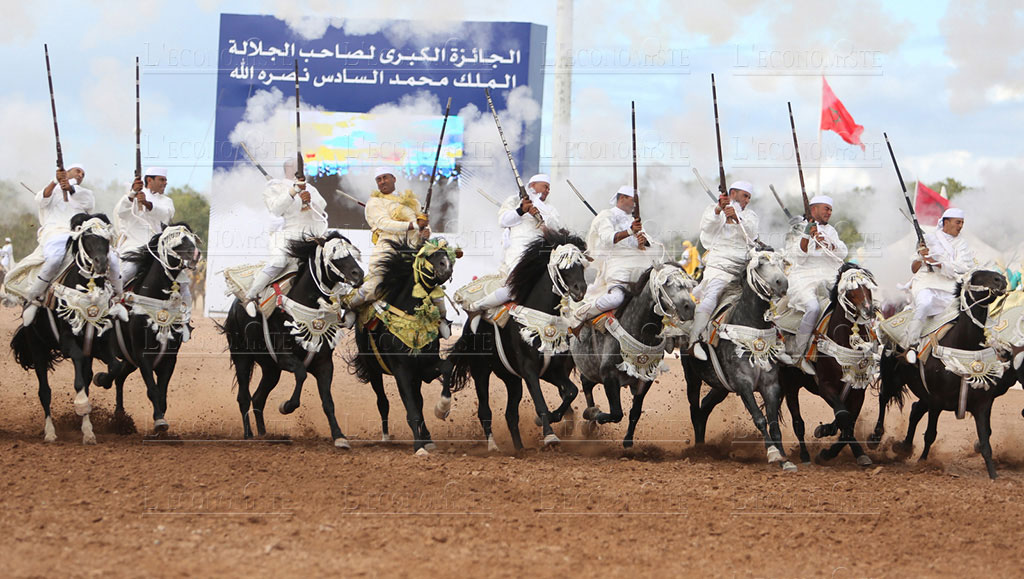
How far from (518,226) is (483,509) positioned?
181 inches

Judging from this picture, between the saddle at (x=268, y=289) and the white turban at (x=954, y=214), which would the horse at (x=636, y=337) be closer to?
the white turban at (x=954, y=214)

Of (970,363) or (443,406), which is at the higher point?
(970,363)

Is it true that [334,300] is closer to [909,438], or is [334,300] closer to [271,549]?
[271,549]

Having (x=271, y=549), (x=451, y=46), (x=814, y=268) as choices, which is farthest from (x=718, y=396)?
(x=451, y=46)

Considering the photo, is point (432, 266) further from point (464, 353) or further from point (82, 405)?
point (82, 405)

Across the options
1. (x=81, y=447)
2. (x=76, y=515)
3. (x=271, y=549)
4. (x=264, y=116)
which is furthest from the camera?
(x=264, y=116)

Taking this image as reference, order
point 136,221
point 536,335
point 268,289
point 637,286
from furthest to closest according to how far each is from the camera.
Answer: point 136,221
point 268,289
point 637,286
point 536,335

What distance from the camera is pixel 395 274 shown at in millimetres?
10922

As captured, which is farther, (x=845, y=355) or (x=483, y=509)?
(x=845, y=355)

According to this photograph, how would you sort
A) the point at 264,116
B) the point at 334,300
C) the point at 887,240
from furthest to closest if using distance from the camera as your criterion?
the point at 264,116, the point at 887,240, the point at 334,300

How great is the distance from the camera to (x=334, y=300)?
11.1 m

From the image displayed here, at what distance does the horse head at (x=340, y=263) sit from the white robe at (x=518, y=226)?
5.31 ft

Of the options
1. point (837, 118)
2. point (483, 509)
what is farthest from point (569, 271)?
point (837, 118)

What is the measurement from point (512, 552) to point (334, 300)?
4.93 metres
